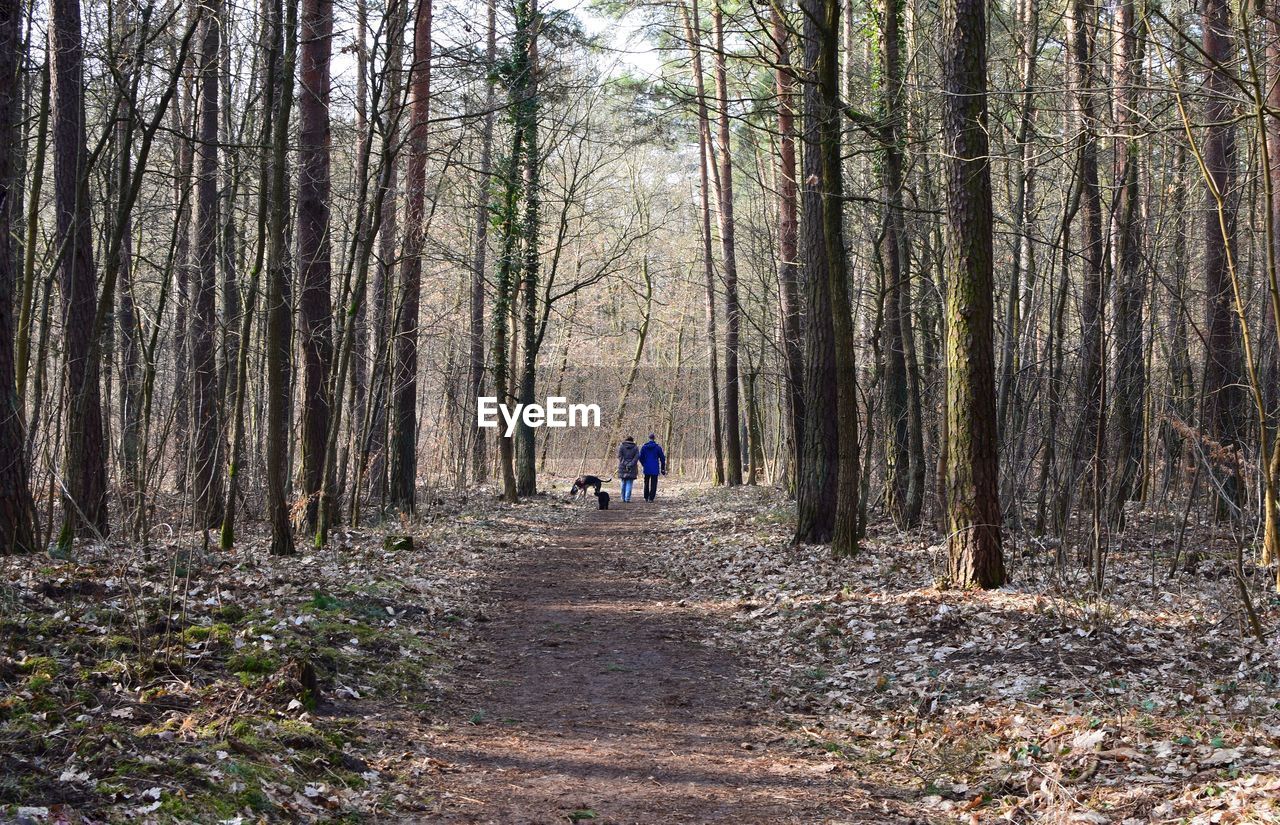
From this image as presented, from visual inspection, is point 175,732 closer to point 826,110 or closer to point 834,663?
point 834,663

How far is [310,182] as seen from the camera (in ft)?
43.8

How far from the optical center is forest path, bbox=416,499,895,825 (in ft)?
15.5

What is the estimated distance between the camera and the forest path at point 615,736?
472 cm

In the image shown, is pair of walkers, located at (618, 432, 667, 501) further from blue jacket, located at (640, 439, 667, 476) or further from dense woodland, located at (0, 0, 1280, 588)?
dense woodland, located at (0, 0, 1280, 588)

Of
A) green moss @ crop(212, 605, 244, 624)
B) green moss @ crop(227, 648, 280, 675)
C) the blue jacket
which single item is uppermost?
the blue jacket

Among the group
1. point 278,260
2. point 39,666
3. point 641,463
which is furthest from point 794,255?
point 39,666

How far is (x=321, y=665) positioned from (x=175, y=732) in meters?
1.76

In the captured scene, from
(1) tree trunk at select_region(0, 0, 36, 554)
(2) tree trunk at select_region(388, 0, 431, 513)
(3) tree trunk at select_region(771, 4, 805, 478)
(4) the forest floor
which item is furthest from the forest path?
(3) tree trunk at select_region(771, 4, 805, 478)

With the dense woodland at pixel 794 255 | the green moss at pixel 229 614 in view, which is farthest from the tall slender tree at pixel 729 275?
the green moss at pixel 229 614

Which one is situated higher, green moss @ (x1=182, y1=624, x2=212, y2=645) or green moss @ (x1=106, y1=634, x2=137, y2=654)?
green moss @ (x1=106, y1=634, x2=137, y2=654)

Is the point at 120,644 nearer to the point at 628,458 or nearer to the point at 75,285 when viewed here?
the point at 75,285

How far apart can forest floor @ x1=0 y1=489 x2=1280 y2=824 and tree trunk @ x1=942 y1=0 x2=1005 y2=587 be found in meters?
0.57

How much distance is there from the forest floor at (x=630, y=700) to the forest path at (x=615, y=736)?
25 millimetres

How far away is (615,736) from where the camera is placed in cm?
587
